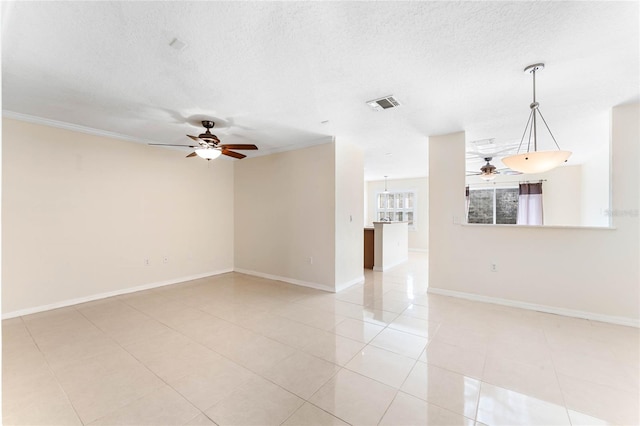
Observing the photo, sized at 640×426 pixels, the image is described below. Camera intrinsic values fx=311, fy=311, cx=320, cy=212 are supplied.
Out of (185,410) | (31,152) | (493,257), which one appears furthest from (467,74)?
(31,152)

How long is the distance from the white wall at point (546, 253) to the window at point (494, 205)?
4.32 metres

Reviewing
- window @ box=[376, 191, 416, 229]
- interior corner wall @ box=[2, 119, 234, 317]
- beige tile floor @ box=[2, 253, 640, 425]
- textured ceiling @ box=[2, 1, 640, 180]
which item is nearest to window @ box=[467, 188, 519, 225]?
window @ box=[376, 191, 416, 229]

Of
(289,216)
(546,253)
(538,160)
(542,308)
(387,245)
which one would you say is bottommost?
(542,308)

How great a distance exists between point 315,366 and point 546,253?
337 centimetres

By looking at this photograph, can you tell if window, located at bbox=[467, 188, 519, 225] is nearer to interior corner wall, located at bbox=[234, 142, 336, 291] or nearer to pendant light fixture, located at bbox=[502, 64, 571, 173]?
interior corner wall, located at bbox=[234, 142, 336, 291]

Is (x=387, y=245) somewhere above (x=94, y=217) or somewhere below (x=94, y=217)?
below

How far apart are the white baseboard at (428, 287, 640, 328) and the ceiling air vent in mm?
2864

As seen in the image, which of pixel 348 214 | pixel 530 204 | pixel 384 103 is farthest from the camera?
pixel 530 204

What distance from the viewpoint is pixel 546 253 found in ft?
13.3

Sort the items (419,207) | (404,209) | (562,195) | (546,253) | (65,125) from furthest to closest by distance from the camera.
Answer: (404,209) → (419,207) → (562,195) → (65,125) → (546,253)

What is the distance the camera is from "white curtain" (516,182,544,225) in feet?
25.2

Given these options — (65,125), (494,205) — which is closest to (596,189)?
(494,205)

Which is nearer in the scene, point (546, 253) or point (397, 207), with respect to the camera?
point (546, 253)

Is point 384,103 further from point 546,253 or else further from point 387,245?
point 387,245
